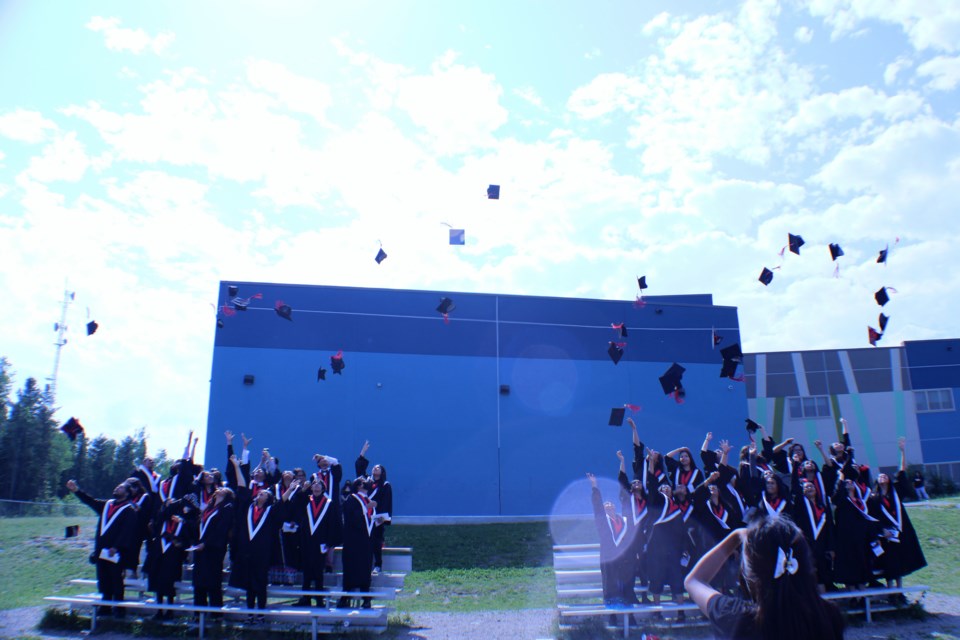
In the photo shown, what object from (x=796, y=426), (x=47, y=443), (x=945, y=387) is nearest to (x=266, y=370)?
(x=796, y=426)

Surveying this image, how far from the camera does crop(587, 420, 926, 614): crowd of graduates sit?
8.32m

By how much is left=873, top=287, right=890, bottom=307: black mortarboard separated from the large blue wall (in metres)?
9.96

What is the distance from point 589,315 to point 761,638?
21.6 metres

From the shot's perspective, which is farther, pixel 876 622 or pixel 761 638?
pixel 876 622

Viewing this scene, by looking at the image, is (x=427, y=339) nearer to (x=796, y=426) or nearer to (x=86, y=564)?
(x=86, y=564)

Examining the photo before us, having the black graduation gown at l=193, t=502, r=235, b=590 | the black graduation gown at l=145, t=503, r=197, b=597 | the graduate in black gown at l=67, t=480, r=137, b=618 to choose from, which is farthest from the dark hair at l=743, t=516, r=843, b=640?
the graduate in black gown at l=67, t=480, r=137, b=618

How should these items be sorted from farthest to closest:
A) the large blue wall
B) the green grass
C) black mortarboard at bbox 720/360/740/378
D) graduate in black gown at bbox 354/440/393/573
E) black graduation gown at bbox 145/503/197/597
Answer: the large blue wall < black mortarboard at bbox 720/360/740/378 < the green grass < graduate in black gown at bbox 354/440/393/573 < black graduation gown at bbox 145/503/197/597

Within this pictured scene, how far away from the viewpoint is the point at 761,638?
6.64 feet

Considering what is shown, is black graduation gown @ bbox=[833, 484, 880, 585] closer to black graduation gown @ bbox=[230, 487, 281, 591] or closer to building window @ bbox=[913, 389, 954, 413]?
black graduation gown @ bbox=[230, 487, 281, 591]

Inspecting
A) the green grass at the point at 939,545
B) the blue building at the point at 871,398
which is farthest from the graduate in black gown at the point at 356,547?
the blue building at the point at 871,398

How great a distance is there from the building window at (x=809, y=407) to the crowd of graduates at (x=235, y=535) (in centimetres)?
2708

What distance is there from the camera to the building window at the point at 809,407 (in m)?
31.0

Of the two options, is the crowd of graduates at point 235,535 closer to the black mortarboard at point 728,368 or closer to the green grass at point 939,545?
the black mortarboard at point 728,368

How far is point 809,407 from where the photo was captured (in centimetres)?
3112
